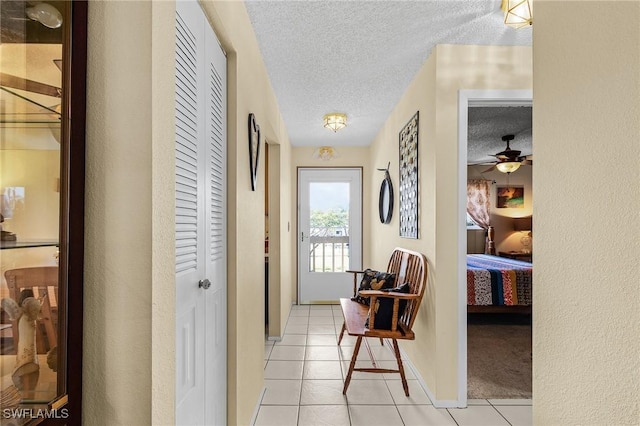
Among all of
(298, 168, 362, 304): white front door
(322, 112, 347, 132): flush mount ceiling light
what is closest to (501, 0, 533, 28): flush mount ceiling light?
(322, 112, 347, 132): flush mount ceiling light

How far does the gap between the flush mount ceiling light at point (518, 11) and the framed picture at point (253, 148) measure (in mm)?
1482

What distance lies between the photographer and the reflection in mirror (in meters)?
0.58

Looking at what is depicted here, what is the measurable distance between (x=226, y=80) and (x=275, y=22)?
2.00 ft

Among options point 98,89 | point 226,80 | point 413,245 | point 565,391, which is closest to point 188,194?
point 98,89

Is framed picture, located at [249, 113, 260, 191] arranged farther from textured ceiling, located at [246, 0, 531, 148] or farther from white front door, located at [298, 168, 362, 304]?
white front door, located at [298, 168, 362, 304]

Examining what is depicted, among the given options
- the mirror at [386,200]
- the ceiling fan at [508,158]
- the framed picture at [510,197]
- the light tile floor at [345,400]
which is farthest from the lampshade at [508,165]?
the light tile floor at [345,400]

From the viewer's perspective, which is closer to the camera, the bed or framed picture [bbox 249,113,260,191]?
framed picture [bbox 249,113,260,191]

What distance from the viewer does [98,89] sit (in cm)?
75

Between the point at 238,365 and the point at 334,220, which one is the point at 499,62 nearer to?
the point at 238,365

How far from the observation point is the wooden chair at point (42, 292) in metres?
0.59

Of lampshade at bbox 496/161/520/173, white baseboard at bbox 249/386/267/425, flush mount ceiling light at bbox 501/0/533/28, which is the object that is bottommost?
white baseboard at bbox 249/386/267/425

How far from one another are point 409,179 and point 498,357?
1855mm

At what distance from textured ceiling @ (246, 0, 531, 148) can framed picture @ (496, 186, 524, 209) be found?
194 inches

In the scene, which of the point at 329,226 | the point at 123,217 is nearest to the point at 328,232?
the point at 329,226
